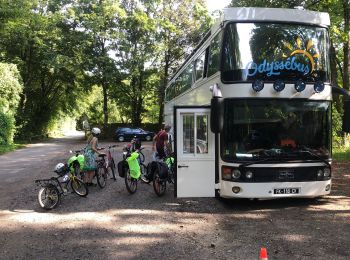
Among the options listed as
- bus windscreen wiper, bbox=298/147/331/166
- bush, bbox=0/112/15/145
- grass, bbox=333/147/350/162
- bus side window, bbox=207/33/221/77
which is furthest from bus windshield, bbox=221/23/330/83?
bush, bbox=0/112/15/145

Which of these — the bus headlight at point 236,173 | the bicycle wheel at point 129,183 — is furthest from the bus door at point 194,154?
the bicycle wheel at point 129,183

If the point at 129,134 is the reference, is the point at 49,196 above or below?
below

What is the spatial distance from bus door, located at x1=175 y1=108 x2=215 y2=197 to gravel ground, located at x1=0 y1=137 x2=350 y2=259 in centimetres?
49

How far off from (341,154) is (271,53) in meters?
11.1

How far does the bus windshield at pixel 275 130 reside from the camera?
27.2ft

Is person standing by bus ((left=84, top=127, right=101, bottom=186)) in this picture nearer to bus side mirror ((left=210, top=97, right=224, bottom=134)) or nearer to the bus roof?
bus side mirror ((left=210, top=97, right=224, bottom=134))

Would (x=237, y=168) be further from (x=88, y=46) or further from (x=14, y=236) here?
(x=88, y=46)

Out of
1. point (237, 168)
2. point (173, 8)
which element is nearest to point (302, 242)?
point (237, 168)

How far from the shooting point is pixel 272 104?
8352 mm

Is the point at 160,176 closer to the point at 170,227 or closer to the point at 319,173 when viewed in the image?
the point at 170,227

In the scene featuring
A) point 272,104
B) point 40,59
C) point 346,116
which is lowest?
point 346,116

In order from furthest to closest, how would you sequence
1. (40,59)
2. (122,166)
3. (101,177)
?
1. (40,59)
2. (101,177)
3. (122,166)

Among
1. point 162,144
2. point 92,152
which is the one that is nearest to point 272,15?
point 162,144

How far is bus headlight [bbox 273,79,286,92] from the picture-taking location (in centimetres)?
820
